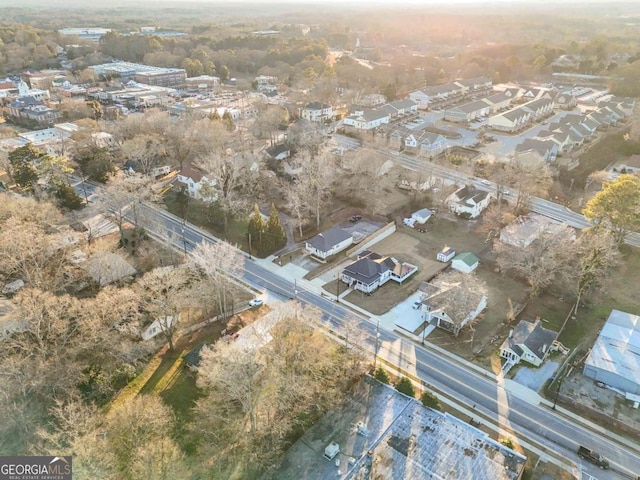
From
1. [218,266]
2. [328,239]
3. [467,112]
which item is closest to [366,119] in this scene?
[467,112]

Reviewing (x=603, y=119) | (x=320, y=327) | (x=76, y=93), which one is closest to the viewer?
(x=320, y=327)

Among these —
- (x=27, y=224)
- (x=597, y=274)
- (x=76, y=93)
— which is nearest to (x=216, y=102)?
(x=76, y=93)

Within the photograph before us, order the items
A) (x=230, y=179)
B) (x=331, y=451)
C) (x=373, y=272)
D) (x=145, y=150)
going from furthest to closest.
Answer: (x=145, y=150), (x=230, y=179), (x=373, y=272), (x=331, y=451)

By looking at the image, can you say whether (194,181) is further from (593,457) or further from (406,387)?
(593,457)

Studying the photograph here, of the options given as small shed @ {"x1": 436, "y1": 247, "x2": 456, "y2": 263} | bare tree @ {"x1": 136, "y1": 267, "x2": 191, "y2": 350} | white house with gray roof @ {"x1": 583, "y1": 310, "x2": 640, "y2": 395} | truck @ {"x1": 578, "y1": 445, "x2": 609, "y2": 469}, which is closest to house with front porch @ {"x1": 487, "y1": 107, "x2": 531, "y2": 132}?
small shed @ {"x1": 436, "y1": 247, "x2": 456, "y2": 263}

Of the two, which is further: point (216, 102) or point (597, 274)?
point (216, 102)

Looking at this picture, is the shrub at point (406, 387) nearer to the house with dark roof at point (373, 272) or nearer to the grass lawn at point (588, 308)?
the house with dark roof at point (373, 272)

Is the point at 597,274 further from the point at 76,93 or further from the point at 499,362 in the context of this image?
the point at 76,93
